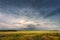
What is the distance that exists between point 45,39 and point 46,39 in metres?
0.16

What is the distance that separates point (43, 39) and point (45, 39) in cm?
32

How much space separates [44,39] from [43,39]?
0.29 metres

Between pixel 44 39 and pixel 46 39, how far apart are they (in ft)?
1.28

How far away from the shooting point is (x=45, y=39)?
2164cm

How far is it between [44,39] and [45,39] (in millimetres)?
287

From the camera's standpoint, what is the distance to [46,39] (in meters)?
21.6

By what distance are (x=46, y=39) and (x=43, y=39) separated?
48 cm

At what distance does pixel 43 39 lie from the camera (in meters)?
21.7

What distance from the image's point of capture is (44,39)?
70.3 feet
